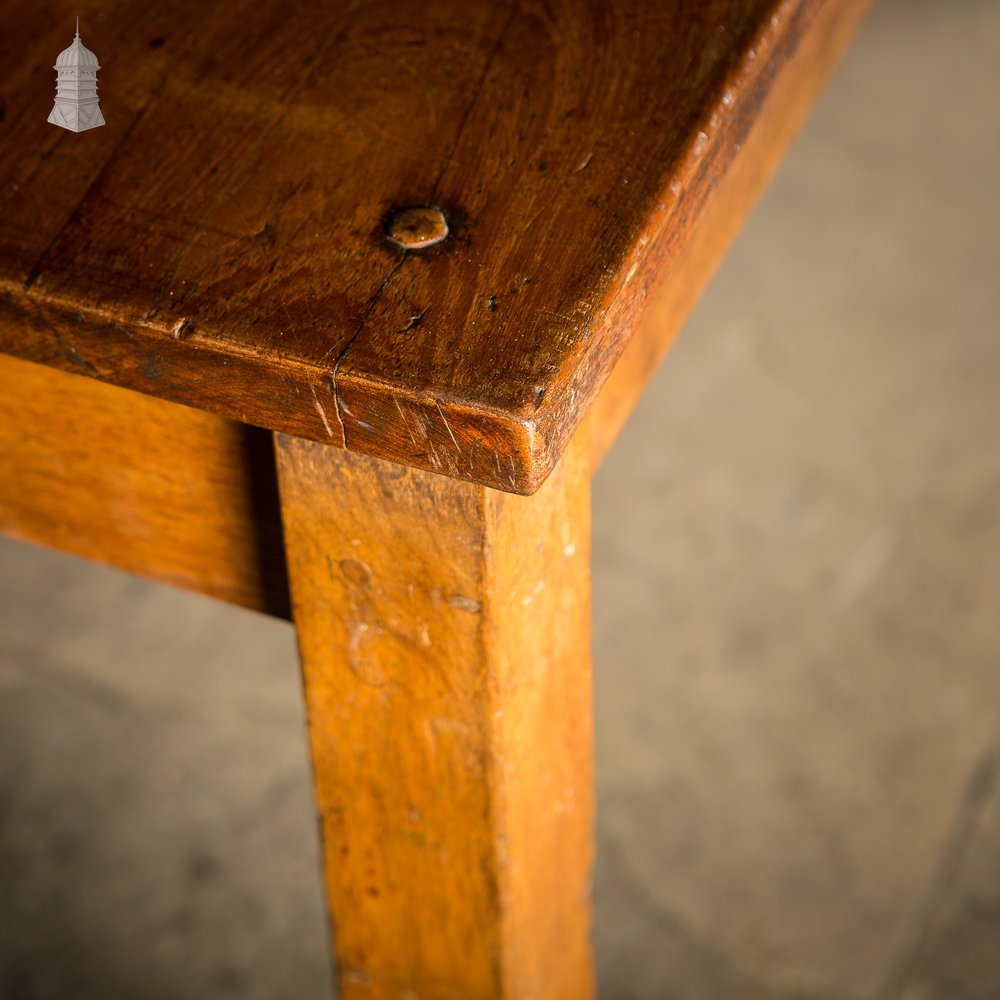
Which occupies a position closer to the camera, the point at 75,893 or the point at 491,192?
the point at 491,192

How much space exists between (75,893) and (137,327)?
1244 mm

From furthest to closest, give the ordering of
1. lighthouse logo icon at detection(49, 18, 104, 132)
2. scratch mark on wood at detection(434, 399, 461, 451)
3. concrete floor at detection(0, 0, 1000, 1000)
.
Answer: concrete floor at detection(0, 0, 1000, 1000)
lighthouse logo icon at detection(49, 18, 104, 132)
scratch mark on wood at detection(434, 399, 461, 451)

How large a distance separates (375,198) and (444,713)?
24 cm

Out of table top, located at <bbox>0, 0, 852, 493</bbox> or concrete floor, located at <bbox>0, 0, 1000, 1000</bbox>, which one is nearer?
table top, located at <bbox>0, 0, 852, 493</bbox>

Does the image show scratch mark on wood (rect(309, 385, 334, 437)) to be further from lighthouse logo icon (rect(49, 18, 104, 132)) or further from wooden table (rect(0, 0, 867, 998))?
lighthouse logo icon (rect(49, 18, 104, 132))

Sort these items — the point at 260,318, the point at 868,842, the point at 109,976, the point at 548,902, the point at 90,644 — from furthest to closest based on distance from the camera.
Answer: the point at 90,644 → the point at 868,842 → the point at 109,976 → the point at 548,902 → the point at 260,318

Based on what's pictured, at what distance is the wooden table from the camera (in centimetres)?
50

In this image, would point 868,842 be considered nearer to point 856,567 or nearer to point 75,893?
point 856,567

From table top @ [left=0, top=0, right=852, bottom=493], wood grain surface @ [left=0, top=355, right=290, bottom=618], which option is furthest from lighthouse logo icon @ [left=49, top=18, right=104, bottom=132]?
wood grain surface @ [left=0, top=355, right=290, bottom=618]

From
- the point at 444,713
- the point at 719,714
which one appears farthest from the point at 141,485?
the point at 719,714

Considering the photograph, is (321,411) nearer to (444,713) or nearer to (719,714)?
(444,713)

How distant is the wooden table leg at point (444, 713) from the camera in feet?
1.91

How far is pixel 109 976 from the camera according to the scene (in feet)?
4.97

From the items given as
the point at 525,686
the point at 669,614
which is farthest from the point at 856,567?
the point at 525,686
